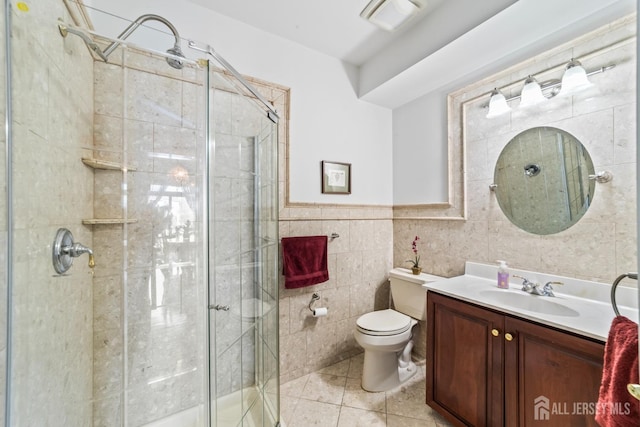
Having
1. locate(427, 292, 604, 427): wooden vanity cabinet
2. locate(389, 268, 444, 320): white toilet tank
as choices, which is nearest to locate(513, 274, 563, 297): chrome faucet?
locate(427, 292, 604, 427): wooden vanity cabinet

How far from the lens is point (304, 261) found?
1861 mm

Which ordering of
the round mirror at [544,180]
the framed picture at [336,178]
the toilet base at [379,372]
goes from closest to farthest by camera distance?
the round mirror at [544,180] → the toilet base at [379,372] → the framed picture at [336,178]

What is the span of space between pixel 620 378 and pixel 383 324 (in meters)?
1.16

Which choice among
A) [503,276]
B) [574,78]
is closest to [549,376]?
[503,276]

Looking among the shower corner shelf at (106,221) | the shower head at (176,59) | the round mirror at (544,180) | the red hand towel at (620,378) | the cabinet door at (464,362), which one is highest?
the shower head at (176,59)

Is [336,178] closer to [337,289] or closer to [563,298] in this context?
[337,289]

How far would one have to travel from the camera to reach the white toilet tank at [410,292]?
1.92 metres

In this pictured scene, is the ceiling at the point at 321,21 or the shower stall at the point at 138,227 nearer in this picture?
the shower stall at the point at 138,227

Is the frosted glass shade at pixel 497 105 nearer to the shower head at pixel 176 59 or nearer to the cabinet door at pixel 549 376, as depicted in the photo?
the cabinet door at pixel 549 376

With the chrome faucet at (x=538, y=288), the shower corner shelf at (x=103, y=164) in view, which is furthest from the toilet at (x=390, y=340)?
the shower corner shelf at (x=103, y=164)

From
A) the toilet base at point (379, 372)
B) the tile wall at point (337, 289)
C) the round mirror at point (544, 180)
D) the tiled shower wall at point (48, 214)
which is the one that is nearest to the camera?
the tiled shower wall at point (48, 214)

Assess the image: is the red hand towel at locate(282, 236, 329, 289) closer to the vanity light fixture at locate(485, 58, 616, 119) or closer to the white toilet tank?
the white toilet tank

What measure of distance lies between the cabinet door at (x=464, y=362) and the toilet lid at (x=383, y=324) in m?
0.24

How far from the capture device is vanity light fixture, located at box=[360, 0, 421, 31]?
4.82 feet
